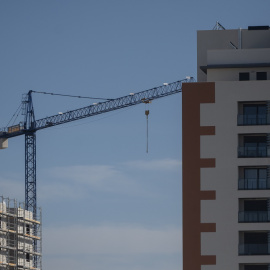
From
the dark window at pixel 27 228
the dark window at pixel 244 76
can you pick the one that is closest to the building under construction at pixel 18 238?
the dark window at pixel 27 228

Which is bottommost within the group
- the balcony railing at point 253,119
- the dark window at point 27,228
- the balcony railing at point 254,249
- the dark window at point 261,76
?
the balcony railing at point 254,249

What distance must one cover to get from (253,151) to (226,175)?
2856 mm

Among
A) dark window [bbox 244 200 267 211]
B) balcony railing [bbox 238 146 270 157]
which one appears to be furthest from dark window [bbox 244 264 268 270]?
balcony railing [bbox 238 146 270 157]

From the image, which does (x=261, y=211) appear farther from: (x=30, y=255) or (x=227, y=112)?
(x=30, y=255)

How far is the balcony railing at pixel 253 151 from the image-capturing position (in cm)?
8644

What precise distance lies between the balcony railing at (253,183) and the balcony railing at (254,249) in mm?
4194

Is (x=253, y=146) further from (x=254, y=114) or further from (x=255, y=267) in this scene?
(x=255, y=267)

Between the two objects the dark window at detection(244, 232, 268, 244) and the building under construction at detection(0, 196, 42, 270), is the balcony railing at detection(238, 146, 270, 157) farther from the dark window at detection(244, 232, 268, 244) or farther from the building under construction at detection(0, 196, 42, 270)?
the building under construction at detection(0, 196, 42, 270)

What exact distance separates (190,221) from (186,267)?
3312 mm

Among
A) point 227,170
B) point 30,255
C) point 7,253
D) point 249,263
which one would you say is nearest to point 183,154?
point 227,170

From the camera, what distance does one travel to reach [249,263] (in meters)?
84.6

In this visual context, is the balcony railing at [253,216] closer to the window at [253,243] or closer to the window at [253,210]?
the window at [253,210]

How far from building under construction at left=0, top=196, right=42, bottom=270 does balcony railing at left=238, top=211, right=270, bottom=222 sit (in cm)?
9007

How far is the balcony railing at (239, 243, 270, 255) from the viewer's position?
84.8 m
